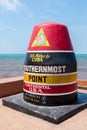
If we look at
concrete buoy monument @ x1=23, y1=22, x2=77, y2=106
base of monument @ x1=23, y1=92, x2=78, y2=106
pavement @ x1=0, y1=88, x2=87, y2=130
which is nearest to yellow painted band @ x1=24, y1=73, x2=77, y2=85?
concrete buoy monument @ x1=23, y1=22, x2=77, y2=106

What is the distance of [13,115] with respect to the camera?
141 inches

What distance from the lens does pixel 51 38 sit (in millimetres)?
3865

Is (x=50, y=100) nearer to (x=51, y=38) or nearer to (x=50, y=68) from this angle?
(x=50, y=68)

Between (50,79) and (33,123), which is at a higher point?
(50,79)

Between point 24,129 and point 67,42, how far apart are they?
1703mm

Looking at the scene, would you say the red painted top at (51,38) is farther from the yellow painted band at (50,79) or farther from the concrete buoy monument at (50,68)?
the yellow painted band at (50,79)

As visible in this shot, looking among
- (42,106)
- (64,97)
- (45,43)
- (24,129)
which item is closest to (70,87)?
(64,97)

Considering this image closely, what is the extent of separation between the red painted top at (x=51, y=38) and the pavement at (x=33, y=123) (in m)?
1.14

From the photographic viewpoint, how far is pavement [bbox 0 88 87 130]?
3.08 m

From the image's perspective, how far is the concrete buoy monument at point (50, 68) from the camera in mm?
3742

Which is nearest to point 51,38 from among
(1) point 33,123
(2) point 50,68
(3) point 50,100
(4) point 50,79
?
(2) point 50,68

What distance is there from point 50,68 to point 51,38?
0.52 meters

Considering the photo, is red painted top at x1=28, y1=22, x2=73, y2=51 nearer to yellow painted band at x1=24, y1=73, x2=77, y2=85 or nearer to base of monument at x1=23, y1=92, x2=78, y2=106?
yellow painted band at x1=24, y1=73, x2=77, y2=85

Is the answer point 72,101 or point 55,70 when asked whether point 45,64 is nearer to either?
point 55,70
